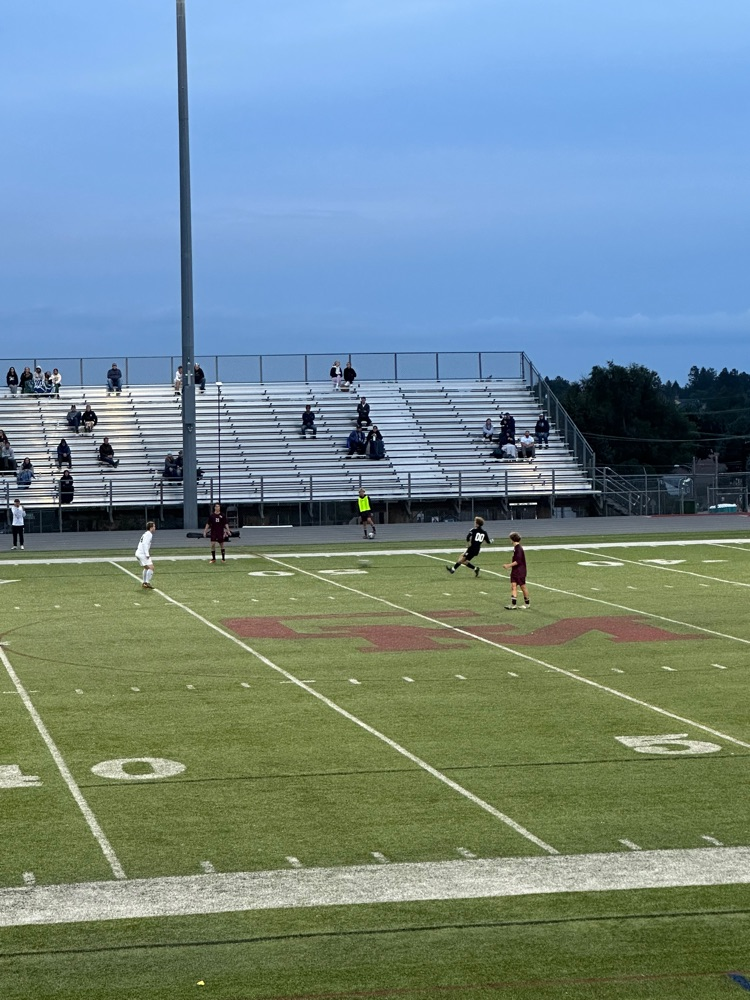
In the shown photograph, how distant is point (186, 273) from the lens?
1731 inches

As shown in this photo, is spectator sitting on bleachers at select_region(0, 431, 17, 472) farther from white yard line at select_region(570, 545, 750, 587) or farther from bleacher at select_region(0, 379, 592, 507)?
white yard line at select_region(570, 545, 750, 587)

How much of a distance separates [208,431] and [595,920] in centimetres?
4633

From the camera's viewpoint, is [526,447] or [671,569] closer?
[671,569]

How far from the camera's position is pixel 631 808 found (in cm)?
1233

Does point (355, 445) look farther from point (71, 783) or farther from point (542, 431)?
point (71, 783)

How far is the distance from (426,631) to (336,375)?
37.0 meters

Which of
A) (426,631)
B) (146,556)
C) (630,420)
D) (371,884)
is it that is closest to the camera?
(371,884)

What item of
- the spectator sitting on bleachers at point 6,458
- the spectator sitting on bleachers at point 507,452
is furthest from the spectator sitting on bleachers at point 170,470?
the spectator sitting on bleachers at point 507,452

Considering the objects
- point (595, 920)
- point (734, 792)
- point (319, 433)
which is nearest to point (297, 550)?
point (319, 433)

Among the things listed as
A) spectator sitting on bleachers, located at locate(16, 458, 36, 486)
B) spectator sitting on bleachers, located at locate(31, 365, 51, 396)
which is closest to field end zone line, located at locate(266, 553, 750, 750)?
spectator sitting on bleachers, located at locate(16, 458, 36, 486)

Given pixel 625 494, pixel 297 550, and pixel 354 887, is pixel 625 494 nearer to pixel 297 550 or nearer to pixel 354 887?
pixel 297 550

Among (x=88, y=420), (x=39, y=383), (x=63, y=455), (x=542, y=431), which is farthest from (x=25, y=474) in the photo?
(x=542, y=431)

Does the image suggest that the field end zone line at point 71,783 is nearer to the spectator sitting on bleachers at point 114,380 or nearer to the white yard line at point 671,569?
the white yard line at point 671,569

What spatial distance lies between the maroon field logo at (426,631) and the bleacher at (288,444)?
22.7 meters
